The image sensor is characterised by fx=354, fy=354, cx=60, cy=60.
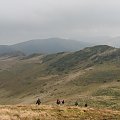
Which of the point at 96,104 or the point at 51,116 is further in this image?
the point at 96,104

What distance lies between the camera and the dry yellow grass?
4170 centimetres

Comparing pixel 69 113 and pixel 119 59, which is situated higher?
pixel 119 59

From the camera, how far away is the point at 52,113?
43344 millimetres

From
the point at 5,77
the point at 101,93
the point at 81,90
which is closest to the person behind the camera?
the point at 101,93

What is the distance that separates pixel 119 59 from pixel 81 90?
2806 inches

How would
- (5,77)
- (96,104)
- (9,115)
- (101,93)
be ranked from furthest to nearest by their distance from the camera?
(5,77)
(101,93)
(96,104)
(9,115)

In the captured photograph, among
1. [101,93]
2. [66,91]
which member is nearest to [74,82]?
[66,91]

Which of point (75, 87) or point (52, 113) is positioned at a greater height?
point (75, 87)

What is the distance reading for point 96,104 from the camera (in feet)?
213

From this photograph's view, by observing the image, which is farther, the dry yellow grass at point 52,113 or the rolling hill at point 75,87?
the rolling hill at point 75,87

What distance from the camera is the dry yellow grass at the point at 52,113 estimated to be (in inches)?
1642

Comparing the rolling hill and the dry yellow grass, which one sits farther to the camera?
the rolling hill

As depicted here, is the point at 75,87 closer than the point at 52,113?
No

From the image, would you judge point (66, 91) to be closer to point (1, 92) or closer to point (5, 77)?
point (1, 92)
